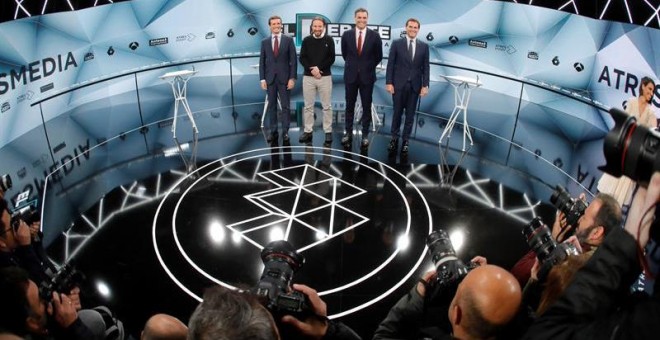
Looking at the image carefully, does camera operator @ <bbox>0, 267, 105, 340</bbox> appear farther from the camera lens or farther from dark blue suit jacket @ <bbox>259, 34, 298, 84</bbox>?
dark blue suit jacket @ <bbox>259, 34, 298, 84</bbox>

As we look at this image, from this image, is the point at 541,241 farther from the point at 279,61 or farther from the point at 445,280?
the point at 279,61

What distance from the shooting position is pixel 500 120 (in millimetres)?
7918

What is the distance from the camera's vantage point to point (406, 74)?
618 centimetres

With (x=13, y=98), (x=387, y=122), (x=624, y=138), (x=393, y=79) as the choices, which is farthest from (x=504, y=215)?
(x=13, y=98)

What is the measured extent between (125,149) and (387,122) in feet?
13.0

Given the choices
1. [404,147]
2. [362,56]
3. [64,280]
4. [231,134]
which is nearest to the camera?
[64,280]

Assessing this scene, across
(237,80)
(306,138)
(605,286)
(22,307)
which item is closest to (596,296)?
(605,286)

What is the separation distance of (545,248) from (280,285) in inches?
54.3

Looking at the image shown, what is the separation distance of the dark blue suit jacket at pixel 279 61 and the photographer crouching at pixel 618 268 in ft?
17.3

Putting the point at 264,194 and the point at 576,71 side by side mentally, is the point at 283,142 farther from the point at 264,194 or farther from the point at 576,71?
the point at 576,71

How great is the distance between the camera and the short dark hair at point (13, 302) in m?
1.86

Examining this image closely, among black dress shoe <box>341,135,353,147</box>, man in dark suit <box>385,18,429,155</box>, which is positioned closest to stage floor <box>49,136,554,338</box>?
black dress shoe <box>341,135,353,147</box>

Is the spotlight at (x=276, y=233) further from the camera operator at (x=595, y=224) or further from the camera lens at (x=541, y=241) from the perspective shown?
the camera lens at (x=541, y=241)

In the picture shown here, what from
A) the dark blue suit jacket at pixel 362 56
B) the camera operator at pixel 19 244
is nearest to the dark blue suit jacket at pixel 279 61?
the dark blue suit jacket at pixel 362 56
